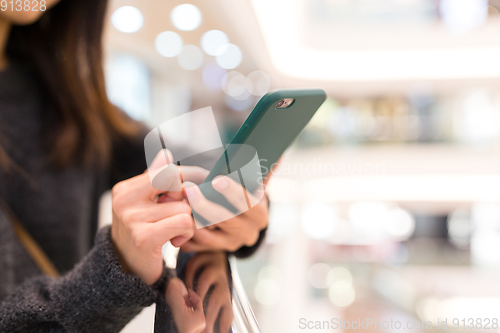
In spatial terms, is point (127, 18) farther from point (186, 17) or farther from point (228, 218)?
point (228, 218)

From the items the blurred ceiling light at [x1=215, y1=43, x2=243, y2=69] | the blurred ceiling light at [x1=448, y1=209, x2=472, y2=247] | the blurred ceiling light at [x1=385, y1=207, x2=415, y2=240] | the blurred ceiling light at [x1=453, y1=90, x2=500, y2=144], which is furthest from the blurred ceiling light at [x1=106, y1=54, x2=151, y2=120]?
the blurred ceiling light at [x1=448, y1=209, x2=472, y2=247]

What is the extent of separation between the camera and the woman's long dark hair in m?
0.27

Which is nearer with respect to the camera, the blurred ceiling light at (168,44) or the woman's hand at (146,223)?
the woman's hand at (146,223)

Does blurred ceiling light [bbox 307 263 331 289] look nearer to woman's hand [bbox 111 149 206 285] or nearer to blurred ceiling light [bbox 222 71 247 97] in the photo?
blurred ceiling light [bbox 222 71 247 97]

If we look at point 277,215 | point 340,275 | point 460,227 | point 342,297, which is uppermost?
point 277,215

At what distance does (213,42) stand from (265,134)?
11.7 inches

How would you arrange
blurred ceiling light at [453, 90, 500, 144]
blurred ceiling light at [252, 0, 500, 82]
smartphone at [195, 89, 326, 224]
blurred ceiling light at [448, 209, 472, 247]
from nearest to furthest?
smartphone at [195, 89, 326, 224] → blurred ceiling light at [252, 0, 500, 82] → blurred ceiling light at [453, 90, 500, 144] → blurred ceiling light at [448, 209, 472, 247]

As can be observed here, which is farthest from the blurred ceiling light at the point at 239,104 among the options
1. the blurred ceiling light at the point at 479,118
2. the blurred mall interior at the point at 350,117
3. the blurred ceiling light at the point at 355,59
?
the blurred ceiling light at the point at 479,118

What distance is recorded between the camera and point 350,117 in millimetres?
723

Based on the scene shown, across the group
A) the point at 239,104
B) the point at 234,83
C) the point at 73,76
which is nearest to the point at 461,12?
the point at 234,83

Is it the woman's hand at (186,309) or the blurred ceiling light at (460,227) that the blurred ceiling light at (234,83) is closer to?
the woman's hand at (186,309)

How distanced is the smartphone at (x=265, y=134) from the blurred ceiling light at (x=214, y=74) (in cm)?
24

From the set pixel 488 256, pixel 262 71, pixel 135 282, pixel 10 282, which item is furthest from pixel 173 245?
pixel 488 256

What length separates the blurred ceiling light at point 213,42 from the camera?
1.37ft
